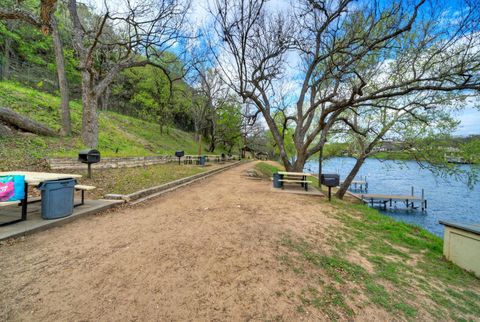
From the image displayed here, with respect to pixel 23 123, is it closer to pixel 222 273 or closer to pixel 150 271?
pixel 150 271

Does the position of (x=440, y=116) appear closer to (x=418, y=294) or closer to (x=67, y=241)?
(x=418, y=294)

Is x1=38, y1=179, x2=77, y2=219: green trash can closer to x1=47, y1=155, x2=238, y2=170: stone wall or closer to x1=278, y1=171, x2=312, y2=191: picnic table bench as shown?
x1=47, y1=155, x2=238, y2=170: stone wall

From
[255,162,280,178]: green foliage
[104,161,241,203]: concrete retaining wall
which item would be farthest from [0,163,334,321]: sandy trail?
[255,162,280,178]: green foliage

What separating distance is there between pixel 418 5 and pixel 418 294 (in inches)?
339

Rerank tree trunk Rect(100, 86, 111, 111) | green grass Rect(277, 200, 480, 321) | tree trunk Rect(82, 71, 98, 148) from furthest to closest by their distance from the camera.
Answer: tree trunk Rect(100, 86, 111, 111), tree trunk Rect(82, 71, 98, 148), green grass Rect(277, 200, 480, 321)

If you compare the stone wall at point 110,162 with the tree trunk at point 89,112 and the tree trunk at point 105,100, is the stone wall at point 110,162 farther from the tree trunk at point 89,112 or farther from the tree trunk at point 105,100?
the tree trunk at point 105,100

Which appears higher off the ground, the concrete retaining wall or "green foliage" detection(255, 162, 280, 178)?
"green foliage" detection(255, 162, 280, 178)

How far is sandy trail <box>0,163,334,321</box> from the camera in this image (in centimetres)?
215

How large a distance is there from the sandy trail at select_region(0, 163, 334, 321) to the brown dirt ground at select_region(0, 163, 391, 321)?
11 millimetres

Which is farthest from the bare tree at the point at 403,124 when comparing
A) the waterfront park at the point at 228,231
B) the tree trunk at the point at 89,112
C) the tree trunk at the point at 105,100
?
the tree trunk at the point at 105,100

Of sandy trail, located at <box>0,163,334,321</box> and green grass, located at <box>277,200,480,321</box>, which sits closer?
sandy trail, located at <box>0,163,334,321</box>

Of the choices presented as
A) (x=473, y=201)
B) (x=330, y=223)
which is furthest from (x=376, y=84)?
(x=473, y=201)

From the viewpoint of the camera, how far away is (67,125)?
10.0 m

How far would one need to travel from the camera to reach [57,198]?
4.24 metres
